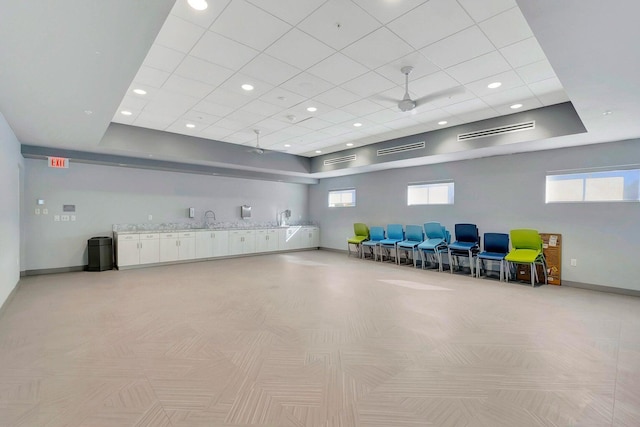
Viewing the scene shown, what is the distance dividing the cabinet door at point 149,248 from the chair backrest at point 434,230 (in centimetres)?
677

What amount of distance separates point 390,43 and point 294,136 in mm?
4041

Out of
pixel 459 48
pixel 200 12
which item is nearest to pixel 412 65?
pixel 459 48

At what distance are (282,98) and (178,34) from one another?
1.91m

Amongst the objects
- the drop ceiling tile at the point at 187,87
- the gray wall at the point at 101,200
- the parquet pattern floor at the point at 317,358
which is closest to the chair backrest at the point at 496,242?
the parquet pattern floor at the point at 317,358

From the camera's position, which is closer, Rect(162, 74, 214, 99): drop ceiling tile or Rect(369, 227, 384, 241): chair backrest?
Rect(162, 74, 214, 99): drop ceiling tile

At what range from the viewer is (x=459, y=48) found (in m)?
3.40

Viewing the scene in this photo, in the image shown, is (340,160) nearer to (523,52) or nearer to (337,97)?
(337,97)

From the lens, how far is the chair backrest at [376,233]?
870cm

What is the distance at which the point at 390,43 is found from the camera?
10.9 ft

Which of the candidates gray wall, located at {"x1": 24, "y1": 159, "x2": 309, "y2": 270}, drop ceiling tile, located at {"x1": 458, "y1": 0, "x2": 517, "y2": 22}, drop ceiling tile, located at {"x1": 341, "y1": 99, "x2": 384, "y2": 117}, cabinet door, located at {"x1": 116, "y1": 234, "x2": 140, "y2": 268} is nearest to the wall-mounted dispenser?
gray wall, located at {"x1": 24, "y1": 159, "x2": 309, "y2": 270}

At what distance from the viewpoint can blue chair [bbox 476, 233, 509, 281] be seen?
6.22 m

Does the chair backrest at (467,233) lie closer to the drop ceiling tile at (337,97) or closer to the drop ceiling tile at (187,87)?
the drop ceiling tile at (337,97)

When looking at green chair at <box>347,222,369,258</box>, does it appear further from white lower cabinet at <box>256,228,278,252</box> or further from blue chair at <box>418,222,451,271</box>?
white lower cabinet at <box>256,228,278,252</box>

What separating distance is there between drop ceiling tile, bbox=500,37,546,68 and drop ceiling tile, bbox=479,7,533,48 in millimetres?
109
